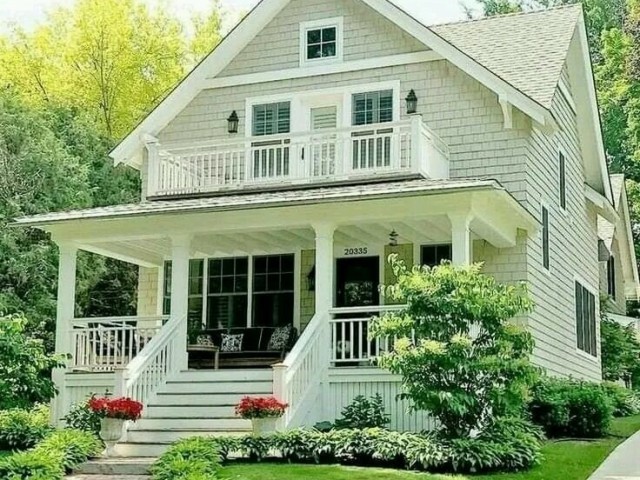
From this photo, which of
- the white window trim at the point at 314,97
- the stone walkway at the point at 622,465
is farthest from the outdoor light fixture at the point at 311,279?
the stone walkway at the point at 622,465

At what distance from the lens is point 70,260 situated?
16.7 metres

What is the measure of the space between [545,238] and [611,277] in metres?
14.5

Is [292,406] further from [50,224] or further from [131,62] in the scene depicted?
[131,62]

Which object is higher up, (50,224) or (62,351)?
(50,224)

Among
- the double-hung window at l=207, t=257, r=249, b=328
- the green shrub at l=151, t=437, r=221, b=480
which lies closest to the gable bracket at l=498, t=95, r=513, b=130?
the double-hung window at l=207, t=257, r=249, b=328

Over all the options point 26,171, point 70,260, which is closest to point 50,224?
point 70,260

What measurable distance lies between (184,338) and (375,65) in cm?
628

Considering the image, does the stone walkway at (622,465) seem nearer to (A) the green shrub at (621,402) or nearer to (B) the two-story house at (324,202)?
(B) the two-story house at (324,202)

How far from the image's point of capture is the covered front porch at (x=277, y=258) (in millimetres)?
14344

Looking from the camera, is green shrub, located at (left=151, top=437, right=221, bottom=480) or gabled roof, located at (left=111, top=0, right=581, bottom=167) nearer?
green shrub, located at (left=151, top=437, right=221, bottom=480)

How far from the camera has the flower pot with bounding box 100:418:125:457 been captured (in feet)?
44.3

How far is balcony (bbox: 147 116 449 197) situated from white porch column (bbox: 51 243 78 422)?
1.91 metres

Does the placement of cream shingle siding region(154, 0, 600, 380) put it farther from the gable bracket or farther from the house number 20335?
the house number 20335

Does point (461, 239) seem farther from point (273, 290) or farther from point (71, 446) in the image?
point (71, 446)
